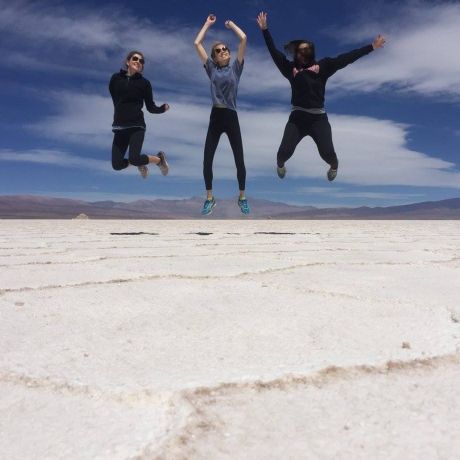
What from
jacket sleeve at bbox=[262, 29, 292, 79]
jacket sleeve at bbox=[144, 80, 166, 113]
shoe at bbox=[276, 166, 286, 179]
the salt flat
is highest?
jacket sleeve at bbox=[262, 29, 292, 79]

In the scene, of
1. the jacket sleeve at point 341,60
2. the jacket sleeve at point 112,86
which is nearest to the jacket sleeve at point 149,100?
the jacket sleeve at point 112,86

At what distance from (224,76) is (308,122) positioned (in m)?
0.71

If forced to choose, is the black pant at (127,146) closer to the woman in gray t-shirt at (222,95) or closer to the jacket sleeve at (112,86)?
the jacket sleeve at (112,86)

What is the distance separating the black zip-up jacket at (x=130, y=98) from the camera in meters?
4.34

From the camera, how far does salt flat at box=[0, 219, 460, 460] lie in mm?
637

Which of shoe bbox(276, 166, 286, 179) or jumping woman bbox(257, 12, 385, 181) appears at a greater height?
jumping woman bbox(257, 12, 385, 181)

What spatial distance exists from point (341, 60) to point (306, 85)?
1.20 feet

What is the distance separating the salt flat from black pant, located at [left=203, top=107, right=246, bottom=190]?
247cm

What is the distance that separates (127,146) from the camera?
4.66m

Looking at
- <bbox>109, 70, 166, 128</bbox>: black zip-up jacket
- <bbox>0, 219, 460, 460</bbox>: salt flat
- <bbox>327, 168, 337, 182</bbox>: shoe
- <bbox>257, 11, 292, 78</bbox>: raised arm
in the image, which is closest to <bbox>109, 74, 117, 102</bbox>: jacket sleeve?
<bbox>109, 70, 166, 128</bbox>: black zip-up jacket

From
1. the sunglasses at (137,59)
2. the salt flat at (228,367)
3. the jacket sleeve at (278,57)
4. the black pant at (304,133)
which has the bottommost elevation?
→ the salt flat at (228,367)

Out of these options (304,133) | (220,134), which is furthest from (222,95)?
(304,133)

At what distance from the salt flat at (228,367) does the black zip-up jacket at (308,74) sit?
2.32m

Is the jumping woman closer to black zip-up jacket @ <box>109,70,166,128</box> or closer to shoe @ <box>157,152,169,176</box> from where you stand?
black zip-up jacket @ <box>109,70,166,128</box>
